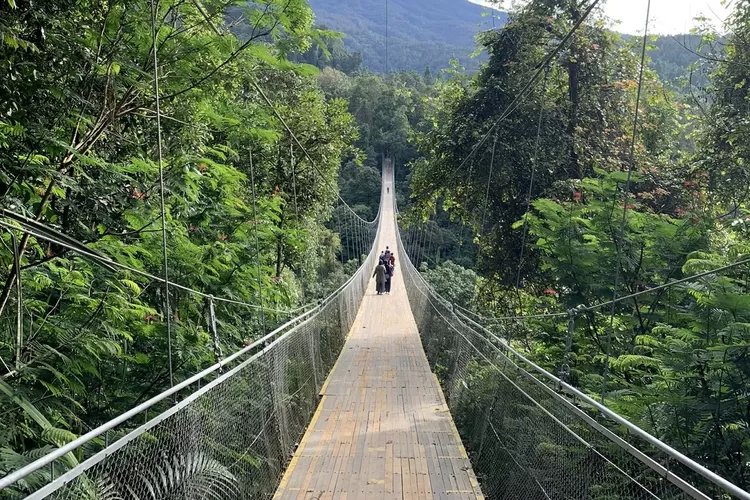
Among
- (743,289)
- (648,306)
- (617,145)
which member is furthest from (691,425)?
(617,145)

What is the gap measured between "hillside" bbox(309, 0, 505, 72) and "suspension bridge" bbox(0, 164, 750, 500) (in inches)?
3918

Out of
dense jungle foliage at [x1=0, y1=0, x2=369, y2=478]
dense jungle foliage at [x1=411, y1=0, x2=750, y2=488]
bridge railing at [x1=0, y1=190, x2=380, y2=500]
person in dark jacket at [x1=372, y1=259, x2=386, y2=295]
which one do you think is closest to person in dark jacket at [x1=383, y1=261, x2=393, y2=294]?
person in dark jacket at [x1=372, y1=259, x2=386, y2=295]

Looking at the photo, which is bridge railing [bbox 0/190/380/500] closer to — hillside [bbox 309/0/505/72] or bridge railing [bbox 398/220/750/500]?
bridge railing [bbox 398/220/750/500]

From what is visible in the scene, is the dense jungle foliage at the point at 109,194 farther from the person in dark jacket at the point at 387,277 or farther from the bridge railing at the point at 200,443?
the person in dark jacket at the point at 387,277

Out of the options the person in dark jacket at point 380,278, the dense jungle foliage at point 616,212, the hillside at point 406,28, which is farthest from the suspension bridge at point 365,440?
the hillside at point 406,28

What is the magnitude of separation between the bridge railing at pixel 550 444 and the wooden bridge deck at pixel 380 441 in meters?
0.19

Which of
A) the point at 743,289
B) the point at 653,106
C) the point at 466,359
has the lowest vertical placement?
the point at 466,359

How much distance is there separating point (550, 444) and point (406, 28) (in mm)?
174153

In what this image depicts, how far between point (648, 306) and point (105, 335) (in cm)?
343

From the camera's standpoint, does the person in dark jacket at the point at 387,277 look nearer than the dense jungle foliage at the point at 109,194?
No

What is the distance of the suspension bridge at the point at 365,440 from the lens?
73.4 inches

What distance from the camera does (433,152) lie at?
36.1 ft

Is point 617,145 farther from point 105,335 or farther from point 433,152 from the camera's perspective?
point 105,335

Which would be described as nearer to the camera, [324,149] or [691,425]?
[691,425]
